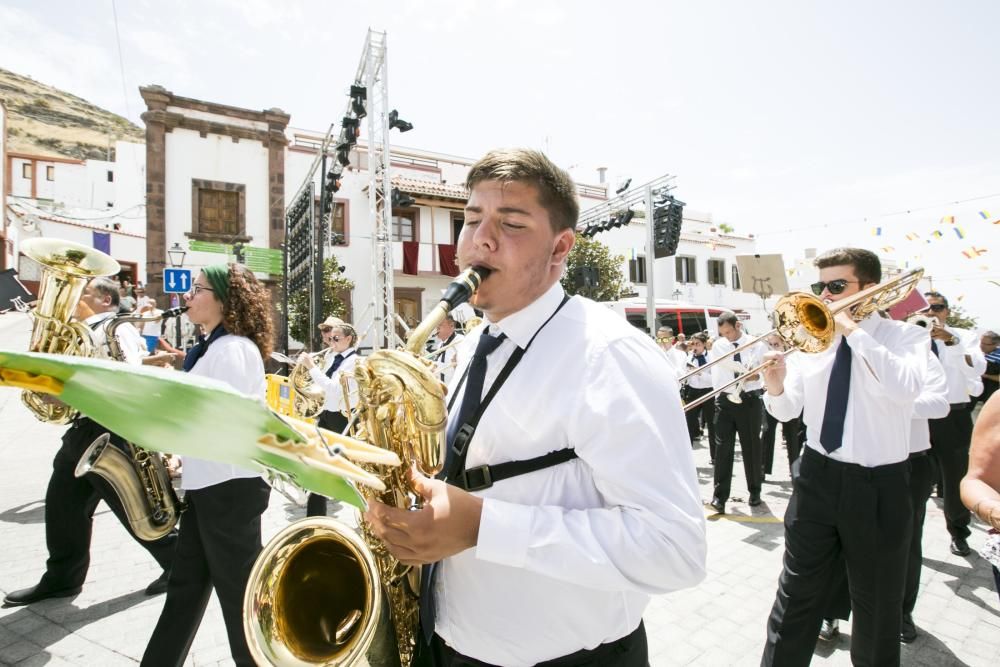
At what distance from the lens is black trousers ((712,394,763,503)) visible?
6.29 m

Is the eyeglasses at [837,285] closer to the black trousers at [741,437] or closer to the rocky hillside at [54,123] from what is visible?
the black trousers at [741,437]

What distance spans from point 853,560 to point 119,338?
5571mm

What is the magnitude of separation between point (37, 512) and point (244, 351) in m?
4.89

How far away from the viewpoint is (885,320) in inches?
124

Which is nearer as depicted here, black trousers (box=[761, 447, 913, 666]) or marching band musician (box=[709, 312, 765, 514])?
black trousers (box=[761, 447, 913, 666])

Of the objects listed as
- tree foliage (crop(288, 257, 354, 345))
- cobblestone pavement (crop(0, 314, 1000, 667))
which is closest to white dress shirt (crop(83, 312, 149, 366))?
cobblestone pavement (crop(0, 314, 1000, 667))

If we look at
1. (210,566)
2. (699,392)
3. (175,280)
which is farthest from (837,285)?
(175,280)

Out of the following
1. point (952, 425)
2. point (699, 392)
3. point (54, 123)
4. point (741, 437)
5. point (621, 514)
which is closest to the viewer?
point (621, 514)

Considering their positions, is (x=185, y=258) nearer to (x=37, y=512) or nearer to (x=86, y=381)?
(x=37, y=512)

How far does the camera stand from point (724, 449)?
252 inches

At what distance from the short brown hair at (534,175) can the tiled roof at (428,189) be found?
69.5ft

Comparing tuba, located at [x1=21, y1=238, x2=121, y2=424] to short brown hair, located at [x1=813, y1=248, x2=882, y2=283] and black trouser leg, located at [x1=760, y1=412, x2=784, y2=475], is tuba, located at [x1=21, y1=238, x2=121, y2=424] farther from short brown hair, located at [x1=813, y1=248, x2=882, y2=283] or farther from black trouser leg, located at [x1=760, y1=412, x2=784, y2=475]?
black trouser leg, located at [x1=760, y1=412, x2=784, y2=475]

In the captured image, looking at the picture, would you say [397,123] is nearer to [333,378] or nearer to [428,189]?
[333,378]

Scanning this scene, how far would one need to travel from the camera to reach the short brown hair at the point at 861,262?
308 cm
